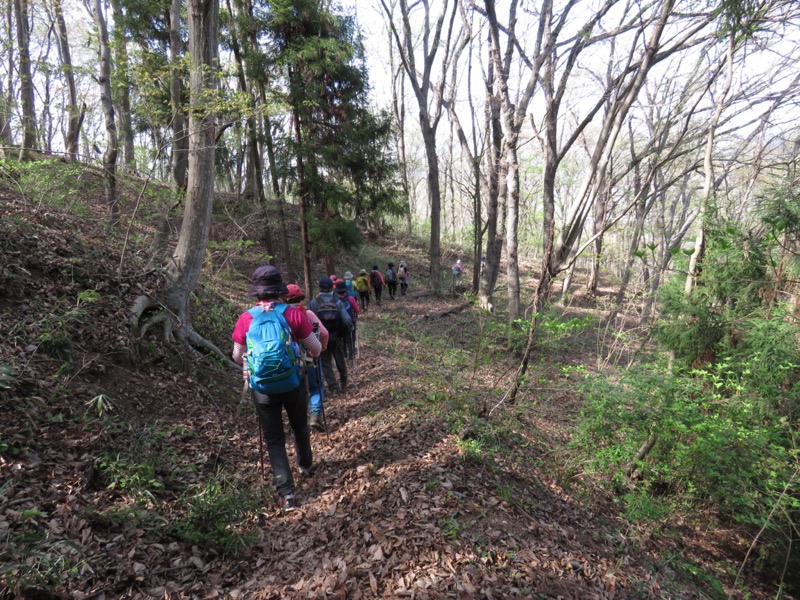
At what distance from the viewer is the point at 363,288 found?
14.0m

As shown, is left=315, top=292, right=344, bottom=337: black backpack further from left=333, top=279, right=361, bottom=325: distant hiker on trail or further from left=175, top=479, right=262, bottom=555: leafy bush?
left=175, top=479, right=262, bottom=555: leafy bush

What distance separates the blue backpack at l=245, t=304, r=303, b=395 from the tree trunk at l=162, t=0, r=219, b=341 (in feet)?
10.3

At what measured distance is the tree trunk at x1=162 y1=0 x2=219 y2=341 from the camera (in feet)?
19.4

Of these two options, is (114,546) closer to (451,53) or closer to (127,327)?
(127,327)

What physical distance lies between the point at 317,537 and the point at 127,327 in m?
3.77

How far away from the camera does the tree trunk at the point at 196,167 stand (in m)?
5.90

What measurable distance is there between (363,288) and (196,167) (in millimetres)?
8238

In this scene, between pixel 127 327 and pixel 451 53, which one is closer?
pixel 127 327

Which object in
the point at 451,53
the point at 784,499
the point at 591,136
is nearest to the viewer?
the point at 784,499

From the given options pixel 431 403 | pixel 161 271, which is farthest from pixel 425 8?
pixel 431 403

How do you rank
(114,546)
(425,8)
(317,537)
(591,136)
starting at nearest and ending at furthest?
(114,546), (317,537), (425,8), (591,136)

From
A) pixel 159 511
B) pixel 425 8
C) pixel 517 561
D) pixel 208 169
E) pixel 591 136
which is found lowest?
pixel 517 561

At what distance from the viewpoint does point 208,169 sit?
625cm

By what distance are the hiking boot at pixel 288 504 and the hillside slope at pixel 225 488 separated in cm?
8
